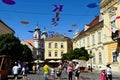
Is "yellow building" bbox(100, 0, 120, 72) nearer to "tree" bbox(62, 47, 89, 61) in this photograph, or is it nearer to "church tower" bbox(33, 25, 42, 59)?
"tree" bbox(62, 47, 89, 61)

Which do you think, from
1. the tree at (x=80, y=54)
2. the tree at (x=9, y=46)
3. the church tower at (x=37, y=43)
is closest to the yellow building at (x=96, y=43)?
the tree at (x=80, y=54)

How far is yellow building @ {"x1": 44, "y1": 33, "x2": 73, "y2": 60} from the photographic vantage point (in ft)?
387

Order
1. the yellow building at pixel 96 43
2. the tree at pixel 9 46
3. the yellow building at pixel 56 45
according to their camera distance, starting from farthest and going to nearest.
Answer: the yellow building at pixel 56 45
the yellow building at pixel 96 43
the tree at pixel 9 46

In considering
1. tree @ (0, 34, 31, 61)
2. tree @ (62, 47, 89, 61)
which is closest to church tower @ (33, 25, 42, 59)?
tree @ (62, 47, 89, 61)

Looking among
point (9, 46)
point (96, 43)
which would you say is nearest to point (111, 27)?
point (96, 43)

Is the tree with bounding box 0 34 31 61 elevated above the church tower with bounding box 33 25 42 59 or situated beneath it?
situated beneath

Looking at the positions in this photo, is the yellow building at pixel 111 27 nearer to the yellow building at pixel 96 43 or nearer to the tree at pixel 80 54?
the yellow building at pixel 96 43

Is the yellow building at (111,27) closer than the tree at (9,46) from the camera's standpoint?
Yes

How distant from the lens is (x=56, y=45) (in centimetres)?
11856

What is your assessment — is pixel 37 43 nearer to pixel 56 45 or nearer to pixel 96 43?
pixel 56 45

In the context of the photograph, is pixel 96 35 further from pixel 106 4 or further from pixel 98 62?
pixel 106 4

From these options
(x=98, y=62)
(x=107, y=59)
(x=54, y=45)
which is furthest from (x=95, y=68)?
(x=54, y=45)

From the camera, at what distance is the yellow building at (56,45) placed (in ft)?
387

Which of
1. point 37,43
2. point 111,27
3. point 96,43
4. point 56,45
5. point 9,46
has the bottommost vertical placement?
point 9,46
